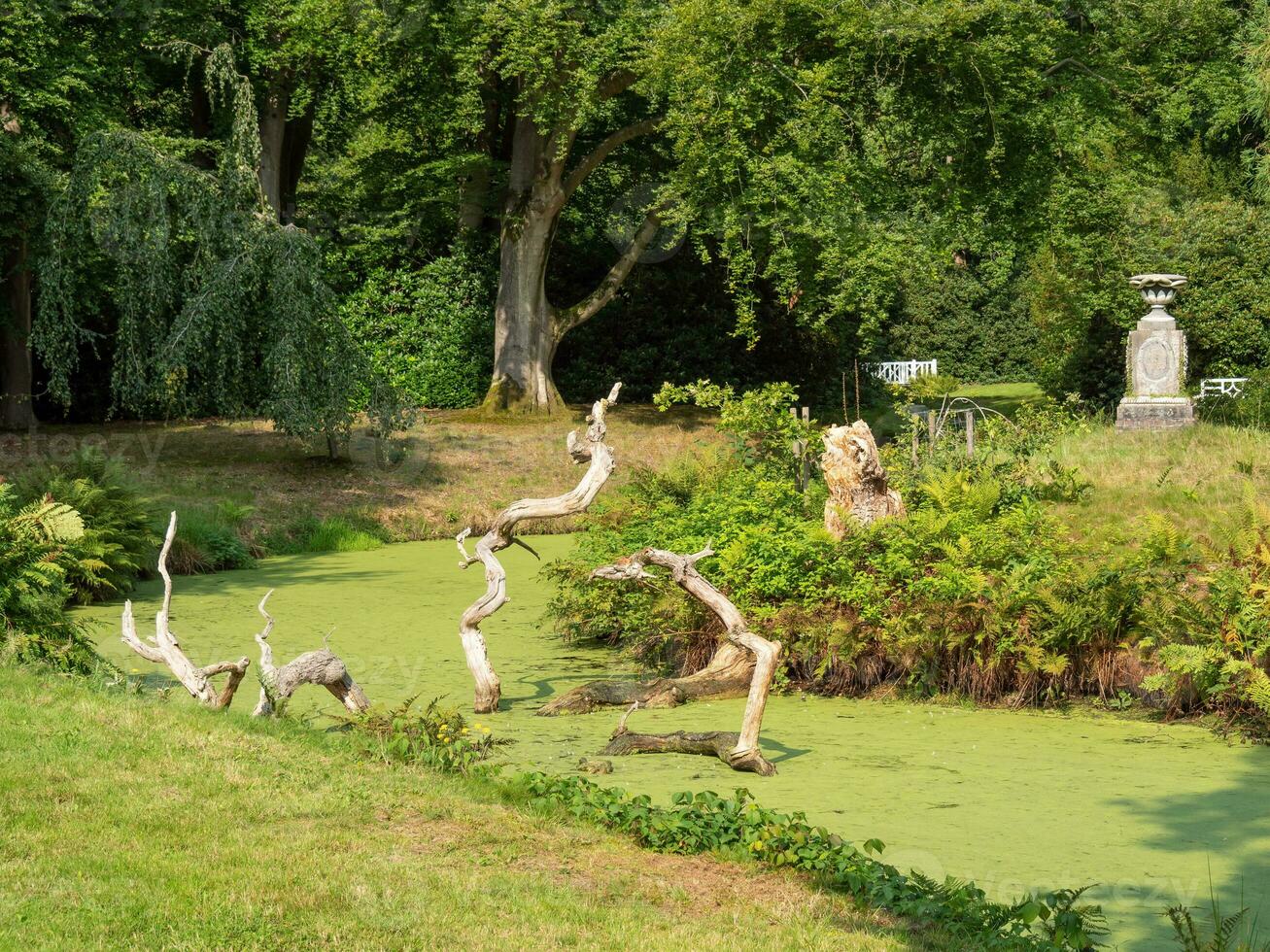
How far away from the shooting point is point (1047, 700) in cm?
999

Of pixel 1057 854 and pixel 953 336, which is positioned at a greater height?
pixel 953 336

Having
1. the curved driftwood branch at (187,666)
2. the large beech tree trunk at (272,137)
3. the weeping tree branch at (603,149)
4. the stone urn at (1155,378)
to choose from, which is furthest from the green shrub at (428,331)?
the curved driftwood branch at (187,666)

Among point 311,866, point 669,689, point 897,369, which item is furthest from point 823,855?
point 897,369

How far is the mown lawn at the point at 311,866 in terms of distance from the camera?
5105mm

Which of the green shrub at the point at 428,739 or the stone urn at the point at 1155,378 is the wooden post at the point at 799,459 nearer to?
the green shrub at the point at 428,739

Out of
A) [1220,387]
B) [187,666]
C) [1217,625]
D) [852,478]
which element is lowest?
[187,666]

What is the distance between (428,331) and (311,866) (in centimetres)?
2407

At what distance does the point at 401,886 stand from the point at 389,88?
2112 cm

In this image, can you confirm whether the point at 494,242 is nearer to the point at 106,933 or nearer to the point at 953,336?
the point at 953,336

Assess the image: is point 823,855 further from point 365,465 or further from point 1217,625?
point 365,465

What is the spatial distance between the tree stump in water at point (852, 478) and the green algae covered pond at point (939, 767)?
76.1 inches

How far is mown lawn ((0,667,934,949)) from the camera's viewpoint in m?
5.11

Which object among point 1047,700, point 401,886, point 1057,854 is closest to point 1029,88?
point 1047,700

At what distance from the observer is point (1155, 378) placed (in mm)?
19547
